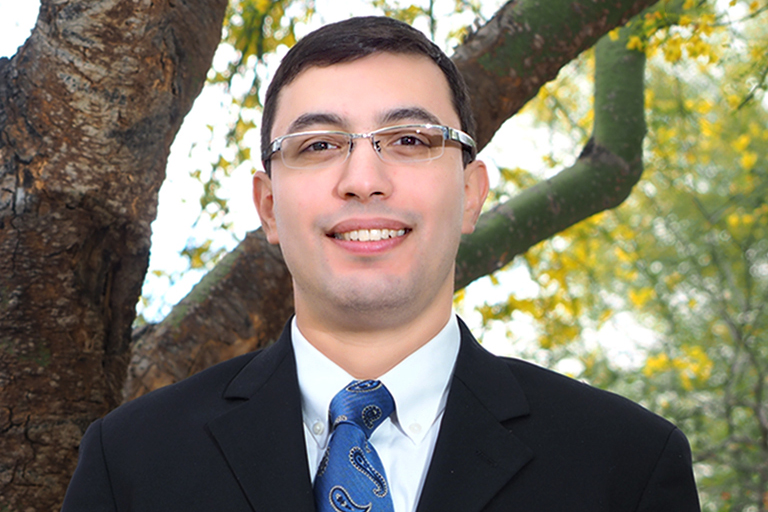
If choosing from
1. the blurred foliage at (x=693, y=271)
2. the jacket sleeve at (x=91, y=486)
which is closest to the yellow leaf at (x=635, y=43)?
the blurred foliage at (x=693, y=271)

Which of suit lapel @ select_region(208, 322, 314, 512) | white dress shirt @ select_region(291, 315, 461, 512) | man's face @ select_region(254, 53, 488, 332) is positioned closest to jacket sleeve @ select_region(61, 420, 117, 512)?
suit lapel @ select_region(208, 322, 314, 512)

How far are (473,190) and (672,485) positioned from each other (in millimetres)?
801

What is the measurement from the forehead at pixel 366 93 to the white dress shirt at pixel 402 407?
483mm

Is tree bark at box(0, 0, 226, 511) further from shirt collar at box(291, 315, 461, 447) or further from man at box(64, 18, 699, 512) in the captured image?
shirt collar at box(291, 315, 461, 447)

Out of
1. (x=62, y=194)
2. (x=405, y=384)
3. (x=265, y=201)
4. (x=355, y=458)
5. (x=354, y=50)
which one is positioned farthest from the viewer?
(x=62, y=194)

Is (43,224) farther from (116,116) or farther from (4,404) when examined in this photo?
(4,404)

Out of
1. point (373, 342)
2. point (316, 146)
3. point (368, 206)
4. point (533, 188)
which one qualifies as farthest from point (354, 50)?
point (533, 188)

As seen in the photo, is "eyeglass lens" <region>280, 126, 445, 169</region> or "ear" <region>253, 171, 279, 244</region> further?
"ear" <region>253, 171, 279, 244</region>

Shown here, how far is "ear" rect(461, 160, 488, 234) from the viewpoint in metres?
1.74

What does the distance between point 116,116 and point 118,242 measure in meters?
0.37

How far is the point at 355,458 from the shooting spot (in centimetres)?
137

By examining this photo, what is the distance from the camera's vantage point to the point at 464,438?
4.66 feet

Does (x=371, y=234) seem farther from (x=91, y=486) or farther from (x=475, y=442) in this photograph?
(x=91, y=486)

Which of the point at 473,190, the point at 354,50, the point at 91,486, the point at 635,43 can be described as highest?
the point at 635,43
